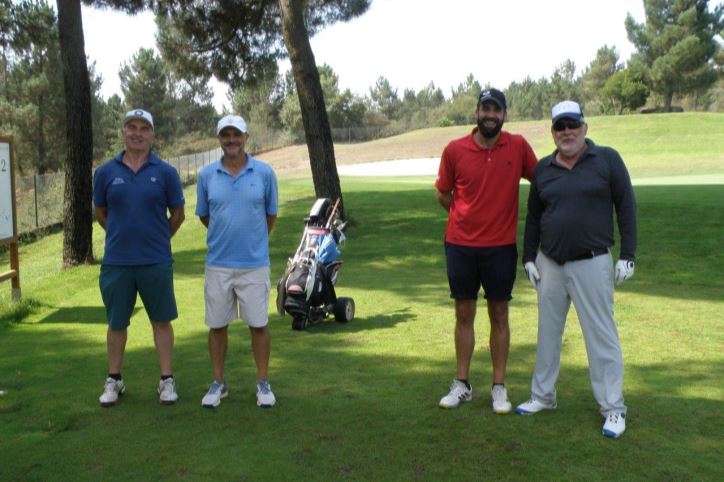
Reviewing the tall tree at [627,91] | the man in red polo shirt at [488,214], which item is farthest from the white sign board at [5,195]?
the tall tree at [627,91]

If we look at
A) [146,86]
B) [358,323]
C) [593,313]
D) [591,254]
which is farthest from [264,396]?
[146,86]

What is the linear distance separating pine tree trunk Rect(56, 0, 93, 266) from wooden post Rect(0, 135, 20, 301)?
139 inches

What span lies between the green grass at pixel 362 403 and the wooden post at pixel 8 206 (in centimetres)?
43

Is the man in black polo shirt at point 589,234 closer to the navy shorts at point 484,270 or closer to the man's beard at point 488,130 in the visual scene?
the navy shorts at point 484,270

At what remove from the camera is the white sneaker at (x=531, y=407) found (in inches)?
183

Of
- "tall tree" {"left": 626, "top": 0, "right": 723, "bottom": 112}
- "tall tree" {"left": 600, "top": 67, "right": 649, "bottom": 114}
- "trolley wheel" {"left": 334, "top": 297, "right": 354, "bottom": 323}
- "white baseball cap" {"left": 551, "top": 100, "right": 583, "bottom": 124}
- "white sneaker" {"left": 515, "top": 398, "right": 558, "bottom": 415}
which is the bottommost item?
"white sneaker" {"left": 515, "top": 398, "right": 558, "bottom": 415}

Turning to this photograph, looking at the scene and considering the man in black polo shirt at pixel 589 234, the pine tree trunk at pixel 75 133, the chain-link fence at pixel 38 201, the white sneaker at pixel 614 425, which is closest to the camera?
the white sneaker at pixel 614 425

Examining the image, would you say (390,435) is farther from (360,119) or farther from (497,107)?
(360,119)

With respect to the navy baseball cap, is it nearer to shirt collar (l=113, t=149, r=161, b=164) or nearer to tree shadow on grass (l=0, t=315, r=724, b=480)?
tree shadow on grass (l=0, t=315, r=724, b=480)

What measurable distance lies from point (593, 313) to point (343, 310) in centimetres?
354

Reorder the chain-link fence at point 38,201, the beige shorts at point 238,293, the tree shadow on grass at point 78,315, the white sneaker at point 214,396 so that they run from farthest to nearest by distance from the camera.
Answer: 1. the chain-link fence at point 38,201
2. the tree shadow on grass at point 78,315
3. the beige shorts at point 238,293
4. the white sneaker at point 214,396

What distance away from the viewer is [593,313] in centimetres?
450

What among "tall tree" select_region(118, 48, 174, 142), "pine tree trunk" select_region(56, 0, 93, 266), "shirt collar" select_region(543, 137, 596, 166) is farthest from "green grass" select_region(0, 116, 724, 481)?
"tall tree" select_region(118, 48, 174, 142)

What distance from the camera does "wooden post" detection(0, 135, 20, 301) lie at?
8938 mm
